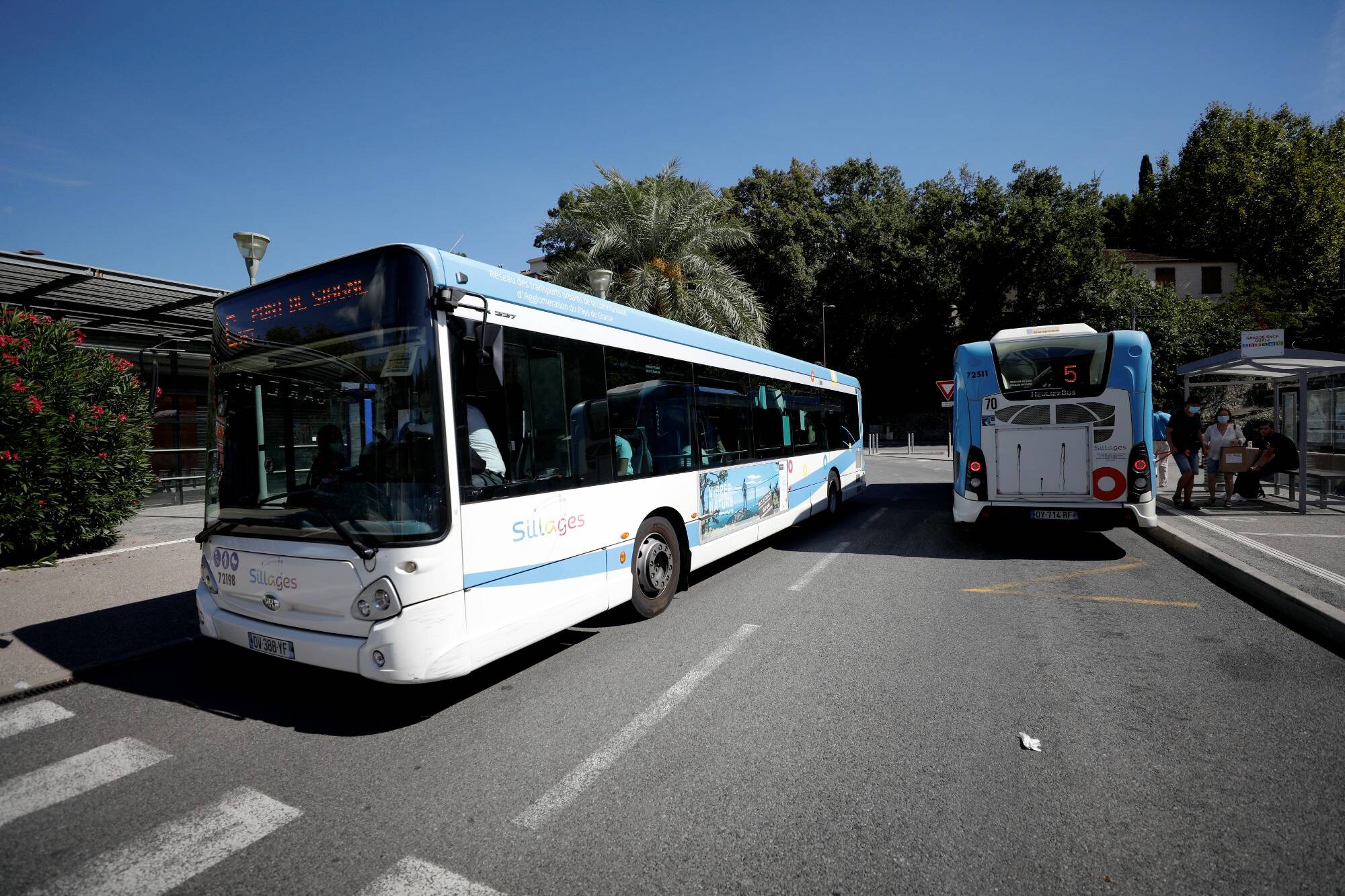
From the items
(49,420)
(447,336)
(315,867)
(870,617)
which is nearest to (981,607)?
(870,617)

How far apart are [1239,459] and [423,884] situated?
1372 centimetres

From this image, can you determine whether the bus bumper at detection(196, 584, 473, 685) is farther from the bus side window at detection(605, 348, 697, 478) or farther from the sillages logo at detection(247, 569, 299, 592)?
the bus side window at detection(605, 348, 697, 478)

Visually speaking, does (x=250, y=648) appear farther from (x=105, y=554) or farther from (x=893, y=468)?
(x=893, y=468)

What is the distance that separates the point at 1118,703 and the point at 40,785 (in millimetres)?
5866

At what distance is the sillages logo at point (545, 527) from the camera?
4.57 meters

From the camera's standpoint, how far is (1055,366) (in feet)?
28.7

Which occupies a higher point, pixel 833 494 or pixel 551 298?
pixel 551 298

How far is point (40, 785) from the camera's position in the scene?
3520mm

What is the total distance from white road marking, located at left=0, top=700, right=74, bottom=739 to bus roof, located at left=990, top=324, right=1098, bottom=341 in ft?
31.9

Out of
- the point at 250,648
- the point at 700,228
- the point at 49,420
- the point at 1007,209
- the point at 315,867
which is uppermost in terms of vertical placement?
the point at 1007,209

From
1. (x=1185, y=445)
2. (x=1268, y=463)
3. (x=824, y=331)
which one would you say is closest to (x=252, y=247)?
(x=1185, y=445)

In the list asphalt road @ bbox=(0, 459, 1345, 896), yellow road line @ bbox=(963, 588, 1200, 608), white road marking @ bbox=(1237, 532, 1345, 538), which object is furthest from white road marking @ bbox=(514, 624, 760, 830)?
white road marking @ bbox=(1237, 532, 1345, 538)

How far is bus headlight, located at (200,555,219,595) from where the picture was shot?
4719 millimetres

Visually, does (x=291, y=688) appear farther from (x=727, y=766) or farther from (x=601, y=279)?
(x=601, y=279)
